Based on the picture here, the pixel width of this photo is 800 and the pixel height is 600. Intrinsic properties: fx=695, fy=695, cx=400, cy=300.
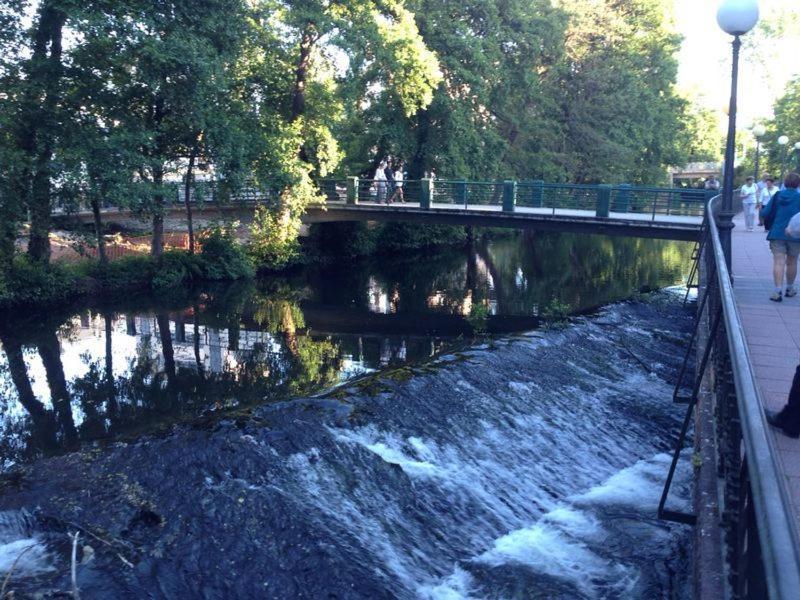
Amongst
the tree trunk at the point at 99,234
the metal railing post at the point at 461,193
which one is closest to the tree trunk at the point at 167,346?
the tree trunk at the point at 99,234

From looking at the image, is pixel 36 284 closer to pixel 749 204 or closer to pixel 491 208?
pixel 491 208

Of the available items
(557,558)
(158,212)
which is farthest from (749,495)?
(158,212)

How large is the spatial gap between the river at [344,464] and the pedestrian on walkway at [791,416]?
78.0 inches

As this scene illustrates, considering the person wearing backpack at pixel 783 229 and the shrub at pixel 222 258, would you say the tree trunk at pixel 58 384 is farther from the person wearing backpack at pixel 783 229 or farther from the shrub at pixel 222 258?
the person wearing backpack at pixel 783 229

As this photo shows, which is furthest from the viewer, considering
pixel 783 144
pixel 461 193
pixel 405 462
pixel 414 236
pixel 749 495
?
pixel 414 236

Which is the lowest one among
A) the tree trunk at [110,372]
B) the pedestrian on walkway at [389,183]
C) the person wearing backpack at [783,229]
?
the tree trunk at [110,372]

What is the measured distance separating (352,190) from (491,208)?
5566 millimetres

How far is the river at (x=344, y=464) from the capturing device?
19.5ft

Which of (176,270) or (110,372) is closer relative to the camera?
(110,372)

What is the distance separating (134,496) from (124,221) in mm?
23290

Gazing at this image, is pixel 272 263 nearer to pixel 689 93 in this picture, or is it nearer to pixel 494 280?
pixel 494 280

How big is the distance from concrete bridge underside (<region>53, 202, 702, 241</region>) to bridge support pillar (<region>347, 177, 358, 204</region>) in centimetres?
32

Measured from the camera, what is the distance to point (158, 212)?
63.0 ft

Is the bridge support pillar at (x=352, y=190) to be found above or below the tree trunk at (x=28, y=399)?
above
